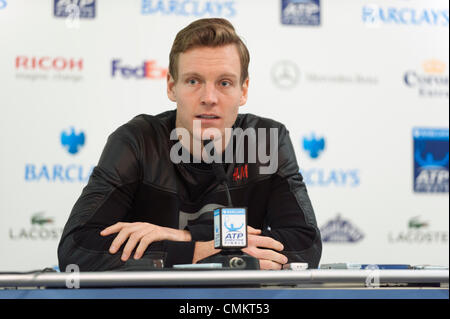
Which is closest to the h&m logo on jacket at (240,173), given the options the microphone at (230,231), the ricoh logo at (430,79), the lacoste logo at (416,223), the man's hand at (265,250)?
the man's hand at (265,250)

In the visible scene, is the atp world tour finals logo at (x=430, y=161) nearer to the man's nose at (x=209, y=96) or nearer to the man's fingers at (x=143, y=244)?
the man's nose at (x=209, y=96)

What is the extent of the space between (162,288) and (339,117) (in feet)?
8.94

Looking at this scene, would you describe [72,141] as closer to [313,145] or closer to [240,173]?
[313,145]

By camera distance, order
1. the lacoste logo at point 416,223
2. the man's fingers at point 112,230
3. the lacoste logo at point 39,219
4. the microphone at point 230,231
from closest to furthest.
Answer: the microphone at point 230,231 → the man's fingers at point 112,230 → the lacoste logo at point 39,219 → the lacoste logo at point 416,223

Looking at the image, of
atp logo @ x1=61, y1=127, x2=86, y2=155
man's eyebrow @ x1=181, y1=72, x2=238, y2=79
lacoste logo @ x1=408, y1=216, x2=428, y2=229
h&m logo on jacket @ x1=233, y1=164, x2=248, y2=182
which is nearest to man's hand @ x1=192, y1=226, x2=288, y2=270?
h&m logo on jacket @ x1=233, y1=164, x2=248, y2=182

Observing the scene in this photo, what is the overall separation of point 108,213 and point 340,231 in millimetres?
2007

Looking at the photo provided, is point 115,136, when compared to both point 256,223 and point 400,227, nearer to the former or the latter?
point 256,223

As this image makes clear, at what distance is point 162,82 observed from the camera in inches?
142

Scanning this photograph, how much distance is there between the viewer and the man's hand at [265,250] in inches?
70.2

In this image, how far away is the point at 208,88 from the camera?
2.22 meters

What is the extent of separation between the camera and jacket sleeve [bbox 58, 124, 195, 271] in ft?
5.76

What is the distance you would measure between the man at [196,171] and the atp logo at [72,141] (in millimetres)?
1307
